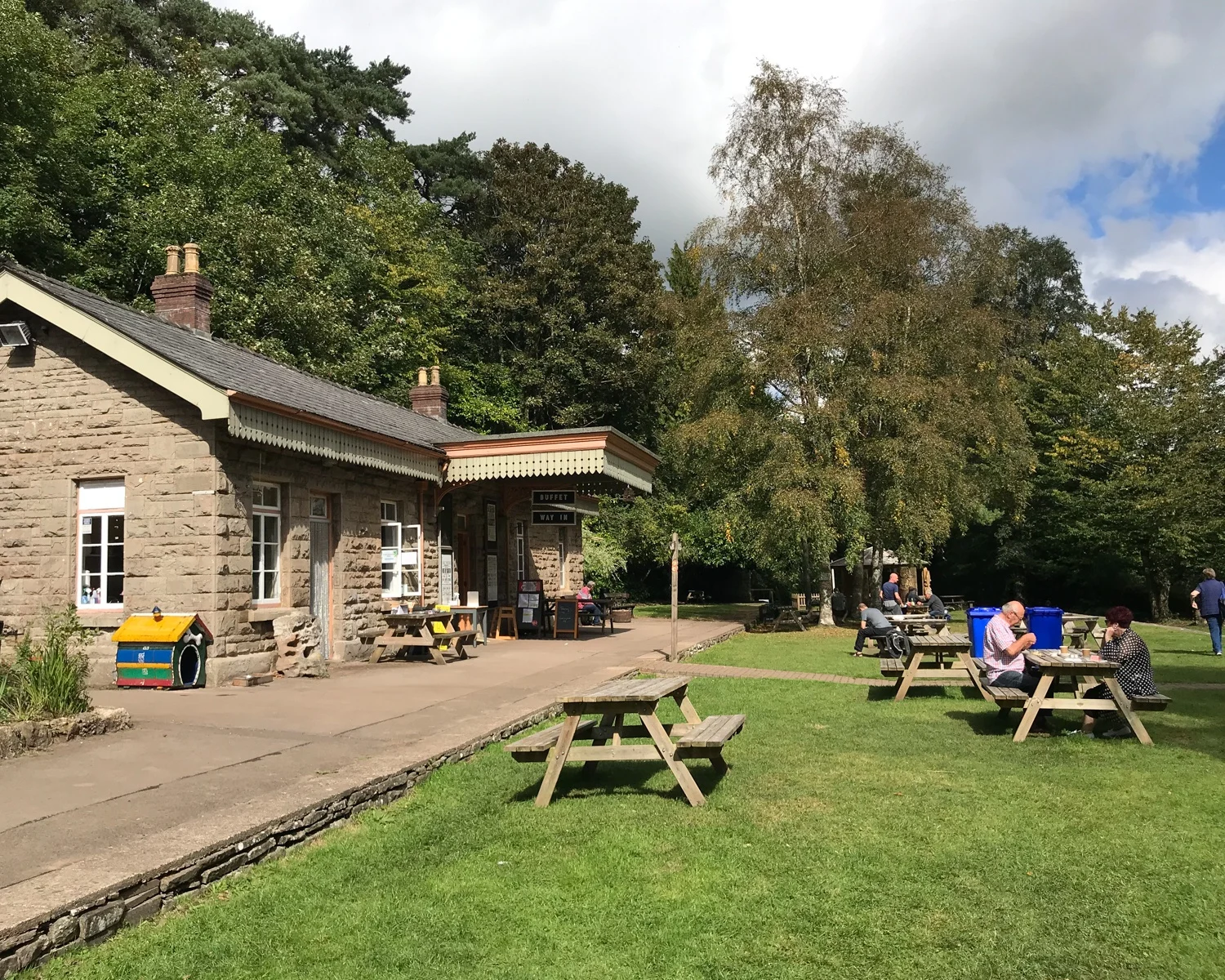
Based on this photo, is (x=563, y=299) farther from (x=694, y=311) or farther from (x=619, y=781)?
(x=619, y=781)

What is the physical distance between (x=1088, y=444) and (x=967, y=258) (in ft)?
30.0

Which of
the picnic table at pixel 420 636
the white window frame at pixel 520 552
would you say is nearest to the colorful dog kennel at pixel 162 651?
the picnic table at pixel 420 636

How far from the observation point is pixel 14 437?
13266 millimetres

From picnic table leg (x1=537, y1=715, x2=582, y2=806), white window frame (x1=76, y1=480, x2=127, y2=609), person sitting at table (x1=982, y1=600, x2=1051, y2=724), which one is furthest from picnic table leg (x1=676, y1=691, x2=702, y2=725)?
white window frame (x1=76, y1=480, x2=127, y2=609)

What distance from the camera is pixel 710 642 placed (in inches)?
746

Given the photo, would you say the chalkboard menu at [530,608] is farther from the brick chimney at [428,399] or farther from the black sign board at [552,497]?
the brick chimney at [428,399]

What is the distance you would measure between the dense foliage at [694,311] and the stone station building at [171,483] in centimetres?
991

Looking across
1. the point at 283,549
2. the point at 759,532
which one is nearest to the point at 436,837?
the point at 283,549

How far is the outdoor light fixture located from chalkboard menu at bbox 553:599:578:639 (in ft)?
35.6

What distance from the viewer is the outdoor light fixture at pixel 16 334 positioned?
12.9 m

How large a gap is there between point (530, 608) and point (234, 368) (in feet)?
27.8

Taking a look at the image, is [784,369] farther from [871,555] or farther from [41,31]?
[41,31]

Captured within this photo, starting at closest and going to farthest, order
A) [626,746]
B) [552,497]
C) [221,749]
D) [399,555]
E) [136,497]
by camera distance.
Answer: [626,746] < [221,749] < [136,497] < [399,555] < [552,497]

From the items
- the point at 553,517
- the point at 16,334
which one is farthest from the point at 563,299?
the point at 16,334
